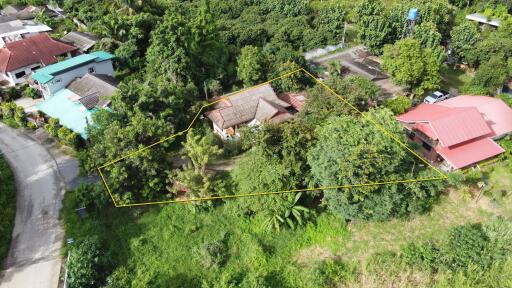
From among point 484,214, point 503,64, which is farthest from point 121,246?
point 503,64

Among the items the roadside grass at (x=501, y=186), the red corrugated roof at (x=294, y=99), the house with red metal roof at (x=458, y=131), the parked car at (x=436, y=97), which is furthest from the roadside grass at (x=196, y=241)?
the parked car at (x=436, y=97)

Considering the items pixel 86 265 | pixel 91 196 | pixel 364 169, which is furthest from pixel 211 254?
pixel 364 169

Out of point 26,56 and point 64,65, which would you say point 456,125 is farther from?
point 26,56

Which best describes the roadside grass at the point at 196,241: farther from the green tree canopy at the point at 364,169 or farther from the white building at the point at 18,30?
the white building at the point at 18,30

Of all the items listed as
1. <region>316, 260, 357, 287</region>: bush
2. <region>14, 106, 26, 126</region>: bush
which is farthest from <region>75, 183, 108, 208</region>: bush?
<region>316, 260, 357, 287</region>: bush

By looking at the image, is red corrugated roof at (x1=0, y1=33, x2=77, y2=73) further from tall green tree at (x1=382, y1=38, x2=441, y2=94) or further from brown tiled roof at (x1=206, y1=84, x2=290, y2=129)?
tall green tree at (x1=382, y1=38, x2=441, y2=94)

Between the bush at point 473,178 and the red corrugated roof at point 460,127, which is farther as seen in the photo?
the red corrugated roof at point 460,127
